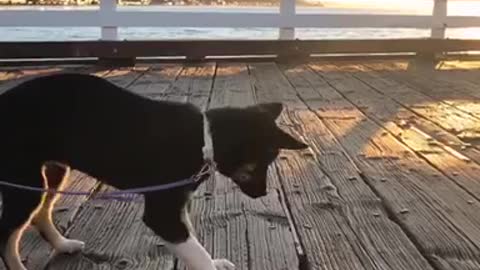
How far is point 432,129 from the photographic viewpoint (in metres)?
4.32

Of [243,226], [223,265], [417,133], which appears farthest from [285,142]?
[417,133]

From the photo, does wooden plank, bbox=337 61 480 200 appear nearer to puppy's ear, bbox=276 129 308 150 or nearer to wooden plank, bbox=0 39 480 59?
puppy's ear, bbox=276 129 308 150

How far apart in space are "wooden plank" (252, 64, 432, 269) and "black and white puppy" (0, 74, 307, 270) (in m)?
0.45

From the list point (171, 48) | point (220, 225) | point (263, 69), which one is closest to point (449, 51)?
point (263, 69)

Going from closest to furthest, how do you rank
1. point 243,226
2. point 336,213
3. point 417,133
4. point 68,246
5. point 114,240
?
point 68,246 → point 114,240 → point 243,226 → point 336,213 → point 417,133

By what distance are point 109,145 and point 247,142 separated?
376mm

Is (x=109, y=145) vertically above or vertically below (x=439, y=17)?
above

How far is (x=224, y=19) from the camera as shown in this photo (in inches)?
300

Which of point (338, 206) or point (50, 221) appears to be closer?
point (50, 221)

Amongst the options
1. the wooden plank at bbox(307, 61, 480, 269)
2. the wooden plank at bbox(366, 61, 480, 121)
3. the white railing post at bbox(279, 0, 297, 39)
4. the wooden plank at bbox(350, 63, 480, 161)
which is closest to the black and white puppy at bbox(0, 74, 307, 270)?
the wooden plank at bbox(307, 61, 480, 269)

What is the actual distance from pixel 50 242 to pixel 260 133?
2.45ft

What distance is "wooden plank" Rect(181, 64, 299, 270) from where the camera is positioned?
2.35 m

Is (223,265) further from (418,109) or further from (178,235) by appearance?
(418,109)

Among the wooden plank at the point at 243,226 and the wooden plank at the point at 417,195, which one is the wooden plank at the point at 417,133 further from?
the wooden plank at the point at 243,226
